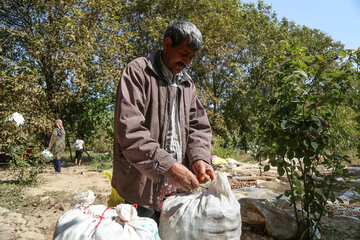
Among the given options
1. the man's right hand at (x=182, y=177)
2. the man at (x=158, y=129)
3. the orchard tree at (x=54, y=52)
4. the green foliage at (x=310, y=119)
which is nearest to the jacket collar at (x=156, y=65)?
the man at (x=158, y=129)

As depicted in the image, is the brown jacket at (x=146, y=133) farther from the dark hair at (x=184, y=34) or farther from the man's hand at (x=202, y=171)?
the dark hair at (x=184, y=34)

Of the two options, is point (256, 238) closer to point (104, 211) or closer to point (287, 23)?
point (104, 211)

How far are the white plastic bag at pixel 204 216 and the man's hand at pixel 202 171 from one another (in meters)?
0.06

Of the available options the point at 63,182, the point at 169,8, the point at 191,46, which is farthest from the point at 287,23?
the point at 191,46

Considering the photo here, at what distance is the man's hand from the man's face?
1.77ft

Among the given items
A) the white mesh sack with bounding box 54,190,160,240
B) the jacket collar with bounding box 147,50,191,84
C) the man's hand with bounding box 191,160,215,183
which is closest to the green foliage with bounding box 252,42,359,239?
the man's hand with bounding box 191,160,215,183

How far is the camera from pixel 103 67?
333 inches

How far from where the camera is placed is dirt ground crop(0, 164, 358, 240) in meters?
2.68

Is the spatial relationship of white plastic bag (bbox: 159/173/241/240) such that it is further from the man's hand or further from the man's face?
the man's face

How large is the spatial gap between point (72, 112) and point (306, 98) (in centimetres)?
1050

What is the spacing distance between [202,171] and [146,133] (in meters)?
0.41

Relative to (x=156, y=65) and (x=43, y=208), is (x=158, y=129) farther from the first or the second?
(x=43, y=208)

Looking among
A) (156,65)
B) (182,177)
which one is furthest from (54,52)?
(182,177)

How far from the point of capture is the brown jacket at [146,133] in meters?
1.18
